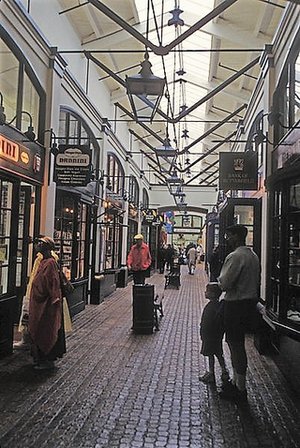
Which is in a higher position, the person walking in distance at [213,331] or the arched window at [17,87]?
the arched window at [17,87]

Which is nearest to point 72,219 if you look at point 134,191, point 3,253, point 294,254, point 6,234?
point 6,234

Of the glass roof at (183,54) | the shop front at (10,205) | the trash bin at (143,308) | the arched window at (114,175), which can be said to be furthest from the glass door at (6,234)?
the arched window at (114,175)

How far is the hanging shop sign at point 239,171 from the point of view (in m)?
10.0

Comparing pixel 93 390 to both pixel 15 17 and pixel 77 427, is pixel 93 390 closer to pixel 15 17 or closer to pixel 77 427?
pixel 77 427

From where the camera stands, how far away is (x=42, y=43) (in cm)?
845

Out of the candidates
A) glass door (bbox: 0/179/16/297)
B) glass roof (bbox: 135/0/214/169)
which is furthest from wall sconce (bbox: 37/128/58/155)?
glass roof (bbox: 135/0/214/169)

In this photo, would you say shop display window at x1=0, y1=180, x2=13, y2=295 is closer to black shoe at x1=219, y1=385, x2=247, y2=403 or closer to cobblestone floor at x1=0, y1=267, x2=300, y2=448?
cobblestone floor at x1=0, y1=267, x2=300, y2=448

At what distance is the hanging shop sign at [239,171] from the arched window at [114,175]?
17.2 feet

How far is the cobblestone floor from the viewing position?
405 cm

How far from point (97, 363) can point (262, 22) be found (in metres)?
7.27

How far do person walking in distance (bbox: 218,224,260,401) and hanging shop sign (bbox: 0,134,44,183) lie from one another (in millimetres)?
3258

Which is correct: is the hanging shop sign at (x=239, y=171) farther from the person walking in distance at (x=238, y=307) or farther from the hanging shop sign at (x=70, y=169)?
the person walking in distance at (x=238, y=307)

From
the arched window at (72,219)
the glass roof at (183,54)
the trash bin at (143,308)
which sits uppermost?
the glass roof at (183,54)

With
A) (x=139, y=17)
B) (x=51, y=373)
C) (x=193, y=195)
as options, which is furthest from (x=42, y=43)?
(x=193, y=195)
